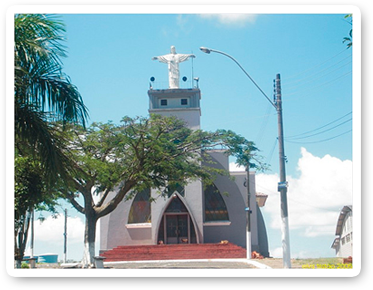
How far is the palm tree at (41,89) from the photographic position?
483 inches

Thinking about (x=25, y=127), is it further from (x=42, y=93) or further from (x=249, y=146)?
(x=249, y=146)

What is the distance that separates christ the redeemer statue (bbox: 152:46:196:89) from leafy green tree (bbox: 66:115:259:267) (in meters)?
13.6

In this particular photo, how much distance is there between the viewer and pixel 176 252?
1222 inches

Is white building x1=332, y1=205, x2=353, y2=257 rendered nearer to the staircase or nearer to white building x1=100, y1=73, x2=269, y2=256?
white building x1=100, y1=73, x2=269, y2=256

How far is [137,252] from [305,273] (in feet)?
70.2

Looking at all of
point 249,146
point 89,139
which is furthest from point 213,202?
point 89,139

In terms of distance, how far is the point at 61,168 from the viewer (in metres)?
12.7

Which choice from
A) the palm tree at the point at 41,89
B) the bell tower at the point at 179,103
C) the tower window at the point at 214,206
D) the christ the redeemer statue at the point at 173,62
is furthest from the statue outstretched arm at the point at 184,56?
the palm tree at the point at 41,89

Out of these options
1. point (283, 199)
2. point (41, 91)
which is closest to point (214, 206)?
point (283, 199)

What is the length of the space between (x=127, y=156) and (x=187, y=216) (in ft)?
43.5

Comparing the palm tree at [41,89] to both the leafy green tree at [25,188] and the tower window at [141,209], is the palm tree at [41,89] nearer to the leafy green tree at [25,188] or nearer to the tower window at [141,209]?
the leafy green tree at [25,188]

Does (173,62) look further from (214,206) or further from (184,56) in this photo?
(214,206)

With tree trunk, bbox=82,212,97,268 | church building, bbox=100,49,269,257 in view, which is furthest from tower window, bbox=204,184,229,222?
tree trunk, bbox=82,212,97,268
